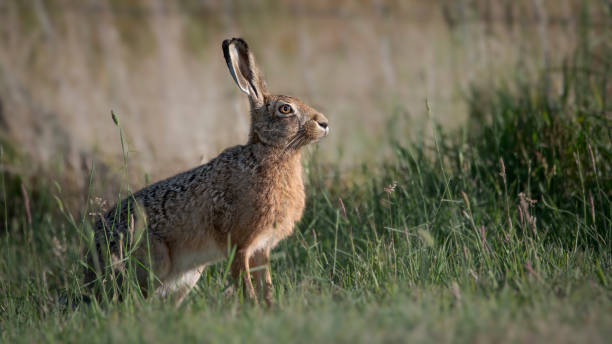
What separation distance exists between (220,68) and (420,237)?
25.9ft

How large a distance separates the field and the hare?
22 centimetres

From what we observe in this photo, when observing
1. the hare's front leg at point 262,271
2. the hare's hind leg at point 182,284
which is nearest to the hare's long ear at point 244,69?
the hare's front leg at point 262,271

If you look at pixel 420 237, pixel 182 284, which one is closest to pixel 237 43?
pixel 182 284

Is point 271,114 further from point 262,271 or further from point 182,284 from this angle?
point 182,284

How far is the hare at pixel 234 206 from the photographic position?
4453mm

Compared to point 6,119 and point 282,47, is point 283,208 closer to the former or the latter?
point 6,119

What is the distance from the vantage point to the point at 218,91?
1024 cm

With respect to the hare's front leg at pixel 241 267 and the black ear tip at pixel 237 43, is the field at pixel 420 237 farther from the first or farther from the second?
the black ear tip at pixel 237 43

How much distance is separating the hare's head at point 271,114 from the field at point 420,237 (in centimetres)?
69

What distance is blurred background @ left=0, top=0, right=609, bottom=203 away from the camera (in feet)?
23.5

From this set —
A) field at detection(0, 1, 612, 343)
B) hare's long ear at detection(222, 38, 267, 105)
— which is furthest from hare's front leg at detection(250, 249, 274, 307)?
hare's long ear at detection(222, 38, 267, 105)

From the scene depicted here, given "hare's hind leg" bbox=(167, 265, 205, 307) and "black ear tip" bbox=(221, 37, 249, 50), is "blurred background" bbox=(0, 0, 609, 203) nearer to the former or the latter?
"black ear tip" bbox=(221, 37, 249, 50)

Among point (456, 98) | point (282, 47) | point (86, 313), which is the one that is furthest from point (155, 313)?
point (282, 47)

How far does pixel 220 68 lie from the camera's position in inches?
444
